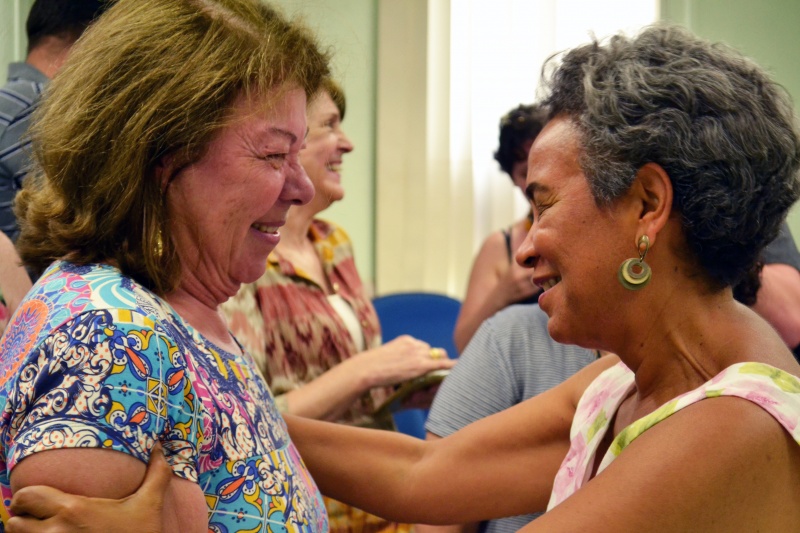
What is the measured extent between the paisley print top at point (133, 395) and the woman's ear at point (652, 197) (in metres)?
0.61

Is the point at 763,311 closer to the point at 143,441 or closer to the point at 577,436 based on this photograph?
the point at 577,436

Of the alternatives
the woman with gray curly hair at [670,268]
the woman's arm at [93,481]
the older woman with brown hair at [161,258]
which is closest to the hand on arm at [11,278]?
the older woman with brown hair at [161,258]

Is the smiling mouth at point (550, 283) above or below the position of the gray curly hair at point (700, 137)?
below

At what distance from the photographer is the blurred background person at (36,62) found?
7.48 ft

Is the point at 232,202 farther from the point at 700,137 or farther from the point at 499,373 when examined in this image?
the point at 499,373

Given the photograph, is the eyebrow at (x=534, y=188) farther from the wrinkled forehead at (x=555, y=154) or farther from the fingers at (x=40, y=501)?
the fingers at (x=40, y=501)

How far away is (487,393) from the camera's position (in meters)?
2.17

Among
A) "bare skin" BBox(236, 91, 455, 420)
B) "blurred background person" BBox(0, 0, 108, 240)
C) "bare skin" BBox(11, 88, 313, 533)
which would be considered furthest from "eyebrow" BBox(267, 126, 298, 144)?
"blurred background person" BBox(0, 0, 108, 240)

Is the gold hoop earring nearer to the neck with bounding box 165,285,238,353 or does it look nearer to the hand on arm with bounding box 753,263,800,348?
the neck with bounding box 165,285,238,353

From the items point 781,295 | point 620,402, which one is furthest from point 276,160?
point 781,295

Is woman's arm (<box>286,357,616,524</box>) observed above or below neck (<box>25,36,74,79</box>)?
below

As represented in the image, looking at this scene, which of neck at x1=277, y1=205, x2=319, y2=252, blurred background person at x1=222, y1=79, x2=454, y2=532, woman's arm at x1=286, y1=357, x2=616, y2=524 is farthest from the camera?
Result: neck at x1=277, y1=205, x2=319, y2=252

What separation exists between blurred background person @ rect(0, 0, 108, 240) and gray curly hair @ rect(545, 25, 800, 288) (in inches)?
56.5

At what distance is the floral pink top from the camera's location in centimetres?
126
